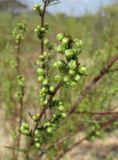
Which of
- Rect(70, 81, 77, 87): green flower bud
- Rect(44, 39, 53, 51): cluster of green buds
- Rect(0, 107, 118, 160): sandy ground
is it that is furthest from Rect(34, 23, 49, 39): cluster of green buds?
Rect(0, 107, 118, 160): sandy ground

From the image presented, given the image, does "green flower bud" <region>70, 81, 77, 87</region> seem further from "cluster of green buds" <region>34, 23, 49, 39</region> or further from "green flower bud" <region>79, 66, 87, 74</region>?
"cluster of green buds" <region>34, 23, 49, 39</region>

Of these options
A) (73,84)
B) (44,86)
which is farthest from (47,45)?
(73,84)

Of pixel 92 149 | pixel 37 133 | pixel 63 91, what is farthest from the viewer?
pixel 92 149

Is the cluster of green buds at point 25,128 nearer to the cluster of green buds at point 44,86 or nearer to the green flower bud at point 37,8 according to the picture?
the cluster of green buds at point 44,86

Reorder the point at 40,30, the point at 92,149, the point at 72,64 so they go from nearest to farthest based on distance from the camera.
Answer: the point at 72,64
the point at 40,30
the point at 92,149

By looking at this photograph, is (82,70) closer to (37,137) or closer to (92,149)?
(37,137)

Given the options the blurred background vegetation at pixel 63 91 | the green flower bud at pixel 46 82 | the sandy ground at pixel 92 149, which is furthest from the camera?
the sandy ground at pixel 92 149

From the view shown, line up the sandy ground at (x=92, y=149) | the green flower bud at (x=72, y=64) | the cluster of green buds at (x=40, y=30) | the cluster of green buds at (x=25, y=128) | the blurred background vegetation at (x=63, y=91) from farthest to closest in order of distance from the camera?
1. the sandy ground at (x=92, y=149)
2. the blurred background vegetation at (x=63, y=91)
3. the cluster of green buds at (x=40, y=30)
4. the cluster of green buds at (x=25, y=128)
5. the green flower bud at (x=72, y=64)

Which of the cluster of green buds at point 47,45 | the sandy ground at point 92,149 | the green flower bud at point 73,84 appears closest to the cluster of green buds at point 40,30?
the cluster of green buds at point 47,45

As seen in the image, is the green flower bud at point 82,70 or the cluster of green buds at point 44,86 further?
the cluster of green buds at point 44,86
